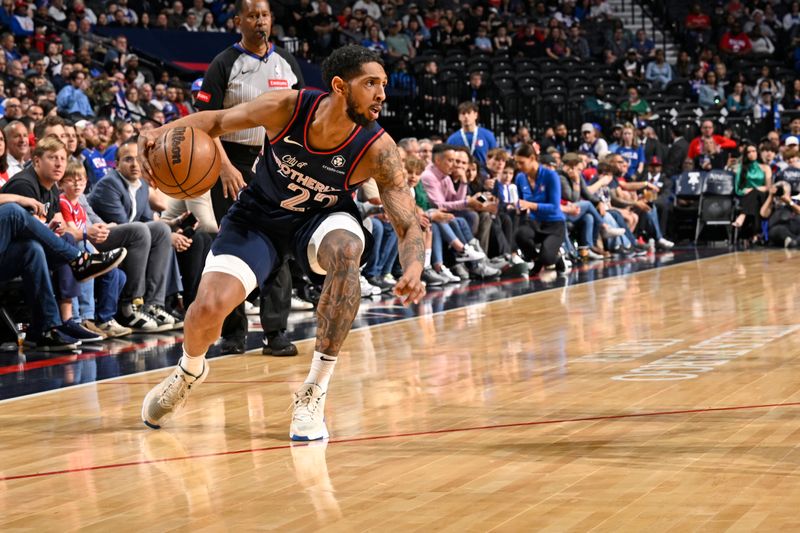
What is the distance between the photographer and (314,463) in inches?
162

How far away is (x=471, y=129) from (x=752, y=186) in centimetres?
519

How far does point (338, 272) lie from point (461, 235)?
7.37m

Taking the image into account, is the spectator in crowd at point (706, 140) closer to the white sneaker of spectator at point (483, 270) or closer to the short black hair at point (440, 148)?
the white sneaker of spectator at point (483, 270)

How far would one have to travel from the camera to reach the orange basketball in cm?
453

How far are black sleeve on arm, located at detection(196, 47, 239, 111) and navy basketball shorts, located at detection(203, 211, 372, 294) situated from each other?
1811mm

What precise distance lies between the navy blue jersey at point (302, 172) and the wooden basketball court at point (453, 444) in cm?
87

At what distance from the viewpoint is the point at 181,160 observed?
4527 millimetres

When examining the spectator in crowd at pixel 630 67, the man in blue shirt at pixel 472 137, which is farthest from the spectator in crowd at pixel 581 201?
the spectator in crowd at pixel 630 67

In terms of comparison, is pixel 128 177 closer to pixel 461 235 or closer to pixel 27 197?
pixel 27 197

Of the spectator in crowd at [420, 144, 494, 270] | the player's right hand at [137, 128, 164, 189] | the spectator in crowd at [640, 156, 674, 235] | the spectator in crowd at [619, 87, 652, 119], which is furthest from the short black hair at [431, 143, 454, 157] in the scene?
the spectator in crowd at [619, 87, 652, 119]

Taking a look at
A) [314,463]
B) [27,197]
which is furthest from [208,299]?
[27,197]

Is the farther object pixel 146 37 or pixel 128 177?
pixel 146 37

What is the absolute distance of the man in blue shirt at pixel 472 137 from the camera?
13242 millimetres

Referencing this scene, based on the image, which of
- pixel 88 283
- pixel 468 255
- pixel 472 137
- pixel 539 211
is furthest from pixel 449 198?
pixel 88 283
